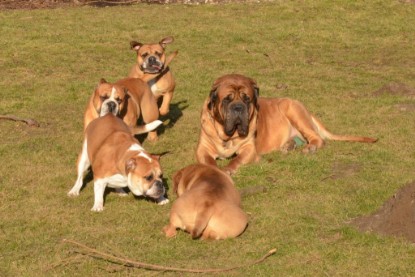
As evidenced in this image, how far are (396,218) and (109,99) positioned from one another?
5.48m

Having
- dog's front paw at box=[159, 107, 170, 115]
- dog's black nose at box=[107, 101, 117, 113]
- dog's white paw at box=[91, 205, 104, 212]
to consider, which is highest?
dog's black nose at box=[107, 101, 117, 113]

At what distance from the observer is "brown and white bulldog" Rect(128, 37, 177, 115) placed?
15.3m

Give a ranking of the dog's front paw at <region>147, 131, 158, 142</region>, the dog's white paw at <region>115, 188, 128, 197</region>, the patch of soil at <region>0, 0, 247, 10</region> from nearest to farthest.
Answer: the dog's white paw at <region>115, 188, 128, 197</region> → the dog's front paw at <region>147, 131, 158, 142</region> → the patch of soil at <region>0, 0, 247, 10</region>

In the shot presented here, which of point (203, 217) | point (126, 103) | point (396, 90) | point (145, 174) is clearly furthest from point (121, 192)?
point (396, 90)

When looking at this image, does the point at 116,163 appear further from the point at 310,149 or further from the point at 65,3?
the point at 65,3

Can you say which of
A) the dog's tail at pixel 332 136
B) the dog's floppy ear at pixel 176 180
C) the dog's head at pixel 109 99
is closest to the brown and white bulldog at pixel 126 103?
the dog's head at pixel 109 99

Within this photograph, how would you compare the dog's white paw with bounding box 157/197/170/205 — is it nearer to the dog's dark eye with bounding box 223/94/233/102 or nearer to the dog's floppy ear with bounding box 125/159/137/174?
the dog's floppy ear with bounding box 125/159/137/174

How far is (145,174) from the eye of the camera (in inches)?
392

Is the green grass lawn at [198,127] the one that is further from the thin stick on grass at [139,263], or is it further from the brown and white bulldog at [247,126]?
the brown and white bulldog at [247,126]

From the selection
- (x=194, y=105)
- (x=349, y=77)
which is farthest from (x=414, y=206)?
(x=349, y=77)

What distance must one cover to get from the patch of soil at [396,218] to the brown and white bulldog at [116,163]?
246 centimetres

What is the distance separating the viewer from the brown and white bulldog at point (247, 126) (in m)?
12.0

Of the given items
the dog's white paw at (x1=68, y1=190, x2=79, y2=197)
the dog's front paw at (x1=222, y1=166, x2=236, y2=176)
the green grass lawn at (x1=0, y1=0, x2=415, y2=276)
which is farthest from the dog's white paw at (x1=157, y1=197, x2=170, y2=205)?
the dog's front paw at (x1=222, y1=166, x2=236, y2=176)

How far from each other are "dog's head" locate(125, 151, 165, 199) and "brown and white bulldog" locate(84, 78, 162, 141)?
1912 mm
